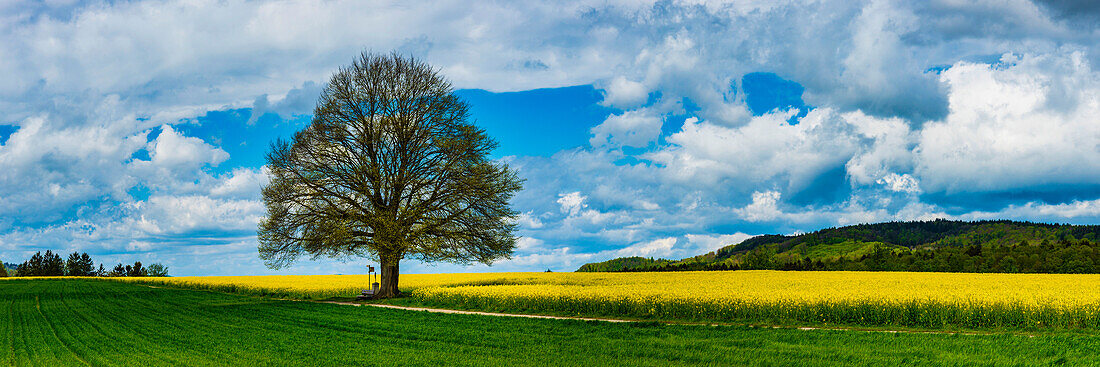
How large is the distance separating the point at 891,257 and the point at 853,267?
4.85 m

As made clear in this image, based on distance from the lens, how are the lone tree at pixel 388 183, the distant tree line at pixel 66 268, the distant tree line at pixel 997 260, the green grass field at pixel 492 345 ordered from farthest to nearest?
the distant tree line at pixel 66 268, the distant tree line at pixel 997 260, the lone tree at pixel 388 183, the green grass field at pixel 492 345

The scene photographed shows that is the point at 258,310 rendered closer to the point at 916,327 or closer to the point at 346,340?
the point at 346,340

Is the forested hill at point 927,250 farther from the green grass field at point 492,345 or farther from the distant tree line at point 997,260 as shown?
the green grass field at point 492,345

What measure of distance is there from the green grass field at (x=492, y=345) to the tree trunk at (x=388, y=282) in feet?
36.9

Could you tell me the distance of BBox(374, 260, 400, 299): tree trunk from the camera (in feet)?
107

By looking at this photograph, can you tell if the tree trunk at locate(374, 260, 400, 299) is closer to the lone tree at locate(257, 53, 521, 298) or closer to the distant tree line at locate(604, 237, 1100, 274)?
the lone tree at locate(257, 53, 521, 298)

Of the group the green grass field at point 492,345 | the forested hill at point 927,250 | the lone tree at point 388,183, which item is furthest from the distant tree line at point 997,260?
the green grass field at point 492,345

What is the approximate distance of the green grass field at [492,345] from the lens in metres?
12.5

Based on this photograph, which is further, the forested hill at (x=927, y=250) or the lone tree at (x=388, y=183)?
the forested hill at (x=927, y=250)

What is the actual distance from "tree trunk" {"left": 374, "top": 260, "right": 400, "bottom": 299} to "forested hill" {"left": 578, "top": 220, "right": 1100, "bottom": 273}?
47956mm

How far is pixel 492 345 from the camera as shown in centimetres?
1441

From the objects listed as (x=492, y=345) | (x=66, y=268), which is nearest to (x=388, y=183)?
(x=492, y=345)

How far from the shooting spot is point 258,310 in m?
25.6

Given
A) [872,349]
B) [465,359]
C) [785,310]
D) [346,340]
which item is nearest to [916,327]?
[785,310]
